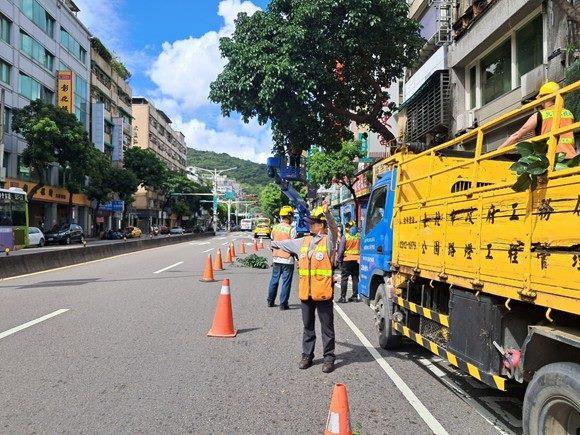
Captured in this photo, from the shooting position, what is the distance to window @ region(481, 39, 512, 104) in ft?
50.2

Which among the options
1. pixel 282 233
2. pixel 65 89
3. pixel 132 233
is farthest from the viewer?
pixel 132 233

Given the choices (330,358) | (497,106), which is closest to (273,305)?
(330,358)

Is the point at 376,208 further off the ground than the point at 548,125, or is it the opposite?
the point at 548,125

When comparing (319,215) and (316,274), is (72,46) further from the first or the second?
(316,274)

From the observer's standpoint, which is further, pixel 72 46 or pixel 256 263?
pixel 72 46

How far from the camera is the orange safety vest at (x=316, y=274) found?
245 inches

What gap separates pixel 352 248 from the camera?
1224 centimetres

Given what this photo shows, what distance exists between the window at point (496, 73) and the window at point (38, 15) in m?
36.1

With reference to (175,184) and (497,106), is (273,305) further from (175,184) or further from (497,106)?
(175,184)

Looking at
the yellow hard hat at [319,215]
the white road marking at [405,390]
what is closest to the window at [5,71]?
the white road marking at [405,390]

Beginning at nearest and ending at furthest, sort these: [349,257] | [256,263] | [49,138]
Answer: [349,257], [256,263], [49,138]

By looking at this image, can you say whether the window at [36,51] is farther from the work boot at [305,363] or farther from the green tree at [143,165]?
the work boot at [305,363]

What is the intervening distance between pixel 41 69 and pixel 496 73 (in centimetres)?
3837

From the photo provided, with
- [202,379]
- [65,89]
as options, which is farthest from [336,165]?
[202,379]
